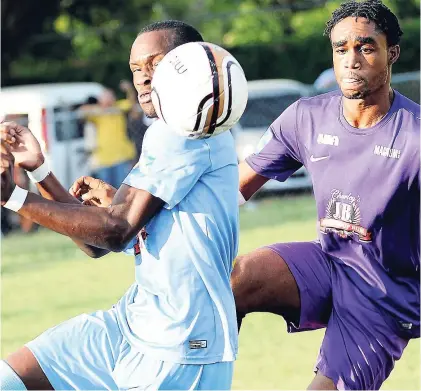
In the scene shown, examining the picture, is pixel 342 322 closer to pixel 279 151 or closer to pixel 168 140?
pixel 279 151

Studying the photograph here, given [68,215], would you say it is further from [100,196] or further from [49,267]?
[49,267]

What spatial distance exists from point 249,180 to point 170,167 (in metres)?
1.71

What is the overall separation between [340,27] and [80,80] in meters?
22.5

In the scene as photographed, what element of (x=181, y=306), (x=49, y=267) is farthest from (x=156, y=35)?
(x=49, y=267)

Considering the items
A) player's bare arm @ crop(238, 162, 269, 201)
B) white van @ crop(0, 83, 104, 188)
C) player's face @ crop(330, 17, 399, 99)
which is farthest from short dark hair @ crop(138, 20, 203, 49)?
white van @ crop(0, 83, 104, 188)

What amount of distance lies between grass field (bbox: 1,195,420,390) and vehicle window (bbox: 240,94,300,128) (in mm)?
1698

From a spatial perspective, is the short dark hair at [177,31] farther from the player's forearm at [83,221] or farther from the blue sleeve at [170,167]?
the player's forearm at [83,221]

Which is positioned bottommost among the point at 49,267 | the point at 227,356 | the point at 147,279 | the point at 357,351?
the point at 49,267

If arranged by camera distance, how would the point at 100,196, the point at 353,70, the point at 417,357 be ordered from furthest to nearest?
the point at 417,357
the point at 353,70
the point at 100,196

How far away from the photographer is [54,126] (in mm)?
17438

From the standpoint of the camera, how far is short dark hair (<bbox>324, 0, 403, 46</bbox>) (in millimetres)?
5148

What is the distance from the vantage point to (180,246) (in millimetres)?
4082

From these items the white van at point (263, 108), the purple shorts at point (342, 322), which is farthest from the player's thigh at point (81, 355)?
the white van at point (263, 108)

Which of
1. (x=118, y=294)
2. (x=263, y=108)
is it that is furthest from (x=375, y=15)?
(x=263, y=108)
